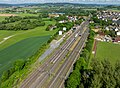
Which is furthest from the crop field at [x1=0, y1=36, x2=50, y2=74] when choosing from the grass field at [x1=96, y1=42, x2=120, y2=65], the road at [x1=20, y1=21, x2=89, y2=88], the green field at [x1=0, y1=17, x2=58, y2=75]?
the grass field at [x1=96, y1=42, x2=120, y2=65]

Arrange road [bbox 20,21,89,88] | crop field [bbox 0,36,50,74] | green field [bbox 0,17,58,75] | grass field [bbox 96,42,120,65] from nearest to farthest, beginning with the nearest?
road [bbox 20,21,89,88]
grass field [bbox 96,42,120,65]
crop field [bbox 0,36,50,74]
green field [bbox 0,17,58,75]

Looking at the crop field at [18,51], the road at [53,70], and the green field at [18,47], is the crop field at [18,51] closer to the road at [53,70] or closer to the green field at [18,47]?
the green field at [18,47]

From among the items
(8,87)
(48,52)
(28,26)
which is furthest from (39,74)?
(28,26)

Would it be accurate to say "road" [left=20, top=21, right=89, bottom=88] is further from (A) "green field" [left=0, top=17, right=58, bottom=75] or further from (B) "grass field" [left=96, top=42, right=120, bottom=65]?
(A) "green field" [left=0, top=17, right=58, bottom=75]

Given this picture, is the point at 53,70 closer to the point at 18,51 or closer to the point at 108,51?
the point at 108,51

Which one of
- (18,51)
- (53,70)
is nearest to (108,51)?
(53,70)

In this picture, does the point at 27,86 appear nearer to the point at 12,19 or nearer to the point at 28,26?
the point at 28,26

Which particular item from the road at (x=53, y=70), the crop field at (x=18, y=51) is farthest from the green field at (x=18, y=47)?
the road at (x=53, y=70)
